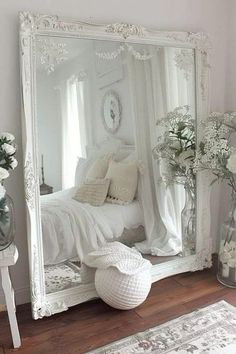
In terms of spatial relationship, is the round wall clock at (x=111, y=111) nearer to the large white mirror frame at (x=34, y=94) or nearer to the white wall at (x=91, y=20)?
the large white mirror frame at (x=34, y=94)

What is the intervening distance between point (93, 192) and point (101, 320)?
833 millimetres

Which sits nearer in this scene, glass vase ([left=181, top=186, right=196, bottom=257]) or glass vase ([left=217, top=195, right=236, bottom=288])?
glass vase ([left=217, top=195, right=236, bottom=288])

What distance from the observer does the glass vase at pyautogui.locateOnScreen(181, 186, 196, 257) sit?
2.62 m

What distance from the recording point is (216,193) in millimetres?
2902

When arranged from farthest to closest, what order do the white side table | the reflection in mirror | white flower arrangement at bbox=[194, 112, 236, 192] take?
white flower arrangement at bbox=[194, 112, 236, 192], the reflection in mirror, the white side table

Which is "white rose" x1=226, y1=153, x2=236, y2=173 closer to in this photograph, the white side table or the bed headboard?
the bed headboard

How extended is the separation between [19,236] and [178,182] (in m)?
1.24

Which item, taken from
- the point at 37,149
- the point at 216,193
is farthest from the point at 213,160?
the point at 37,149

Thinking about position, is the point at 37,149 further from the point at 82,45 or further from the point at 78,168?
the point at 82,45

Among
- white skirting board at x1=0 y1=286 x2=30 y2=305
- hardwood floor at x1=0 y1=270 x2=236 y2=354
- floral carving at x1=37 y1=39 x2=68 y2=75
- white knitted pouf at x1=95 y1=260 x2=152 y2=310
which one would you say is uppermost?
floral carving at x1=37 y1=39 x2=68 y2=75

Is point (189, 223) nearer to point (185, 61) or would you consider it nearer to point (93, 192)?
point (93, 192)

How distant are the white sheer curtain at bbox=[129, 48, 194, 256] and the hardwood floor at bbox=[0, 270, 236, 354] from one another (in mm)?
324

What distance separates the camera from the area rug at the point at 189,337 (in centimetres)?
185

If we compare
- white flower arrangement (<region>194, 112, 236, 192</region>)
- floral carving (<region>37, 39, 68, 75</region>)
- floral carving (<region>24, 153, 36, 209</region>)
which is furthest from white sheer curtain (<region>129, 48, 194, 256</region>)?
floral carving (<region>24, 153, 36, 209</region>)
